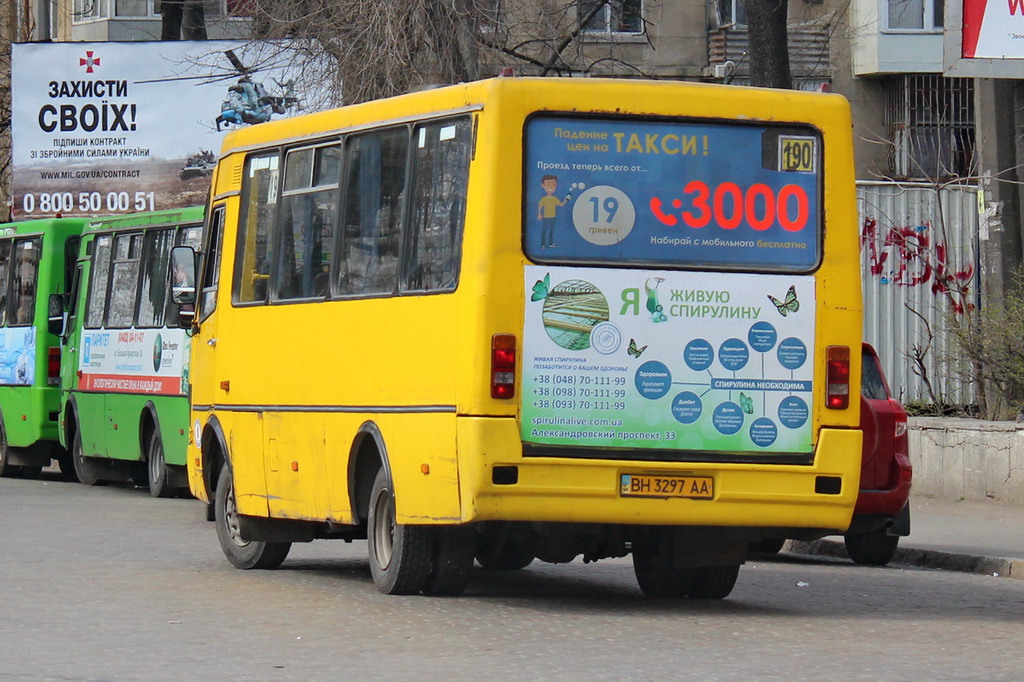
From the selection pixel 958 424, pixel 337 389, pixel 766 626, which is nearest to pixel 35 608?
pixel 337 389

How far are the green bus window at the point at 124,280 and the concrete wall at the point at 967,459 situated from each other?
325 inches

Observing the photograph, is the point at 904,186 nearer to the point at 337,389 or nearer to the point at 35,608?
the point at 337,389

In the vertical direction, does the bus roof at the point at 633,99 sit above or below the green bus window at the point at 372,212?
above

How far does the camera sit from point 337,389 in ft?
38.8

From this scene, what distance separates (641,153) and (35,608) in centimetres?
400

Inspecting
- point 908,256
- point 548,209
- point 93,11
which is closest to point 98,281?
point 908,256

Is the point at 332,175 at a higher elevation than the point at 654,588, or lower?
higher

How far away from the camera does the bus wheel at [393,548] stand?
36.6ft

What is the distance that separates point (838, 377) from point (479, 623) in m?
2.31

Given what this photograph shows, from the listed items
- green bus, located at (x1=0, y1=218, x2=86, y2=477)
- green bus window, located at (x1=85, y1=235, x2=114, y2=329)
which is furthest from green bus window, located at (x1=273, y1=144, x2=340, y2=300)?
green bus, located at (x1=0, y1=218, x2=86, y2=477)

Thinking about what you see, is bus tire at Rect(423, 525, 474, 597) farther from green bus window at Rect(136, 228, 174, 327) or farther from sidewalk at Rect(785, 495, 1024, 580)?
green bus window at Rect(136, 228, 174, 327)

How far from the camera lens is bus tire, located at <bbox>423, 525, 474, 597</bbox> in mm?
11156

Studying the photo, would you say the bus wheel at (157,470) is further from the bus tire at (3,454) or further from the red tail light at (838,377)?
the red tail light at (838,377)

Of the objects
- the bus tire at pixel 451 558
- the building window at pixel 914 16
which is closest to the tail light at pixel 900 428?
the bus tire at pixel 451 558
